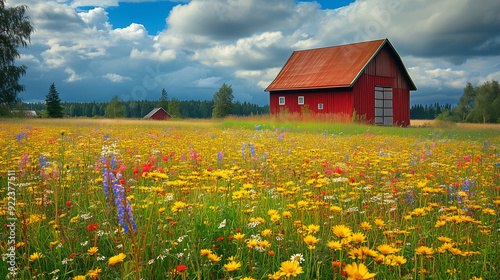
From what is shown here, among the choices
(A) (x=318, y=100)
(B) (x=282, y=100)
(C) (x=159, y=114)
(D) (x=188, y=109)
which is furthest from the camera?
A: (D) (x=188, y=109)

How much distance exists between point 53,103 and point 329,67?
55350 millimetres

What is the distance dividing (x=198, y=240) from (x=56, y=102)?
6851 centimetres

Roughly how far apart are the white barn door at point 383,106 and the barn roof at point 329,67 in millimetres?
2938

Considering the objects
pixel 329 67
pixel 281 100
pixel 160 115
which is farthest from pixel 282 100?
pixel 160 115

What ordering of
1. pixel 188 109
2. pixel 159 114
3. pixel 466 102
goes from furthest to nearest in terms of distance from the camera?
1. pixel 188 109
2. pixel 159 114
3. pixel 466 102

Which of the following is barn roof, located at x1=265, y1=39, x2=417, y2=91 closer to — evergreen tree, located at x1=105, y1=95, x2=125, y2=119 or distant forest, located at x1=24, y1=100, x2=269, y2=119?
evergreen tree, located at x1=105, y1=95, x2=125, y2=119

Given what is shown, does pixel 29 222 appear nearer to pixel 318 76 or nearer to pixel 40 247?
pixel 40 247

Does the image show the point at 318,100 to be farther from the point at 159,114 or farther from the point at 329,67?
the point at 159,114

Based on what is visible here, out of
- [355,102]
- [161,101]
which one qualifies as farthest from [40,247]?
[161,101]

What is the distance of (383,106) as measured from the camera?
26.3m

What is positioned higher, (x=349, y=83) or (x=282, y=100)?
(x=349, y=83)

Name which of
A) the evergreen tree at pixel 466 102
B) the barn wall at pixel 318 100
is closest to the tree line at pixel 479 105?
the evergreen tree at pixel 466 102

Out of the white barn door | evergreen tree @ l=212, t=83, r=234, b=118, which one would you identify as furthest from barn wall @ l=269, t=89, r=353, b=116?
evergreen tree @ l=212, t=83, r=234, b=118

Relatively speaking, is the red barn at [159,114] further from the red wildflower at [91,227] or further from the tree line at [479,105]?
the red wildflower at [91,227]
